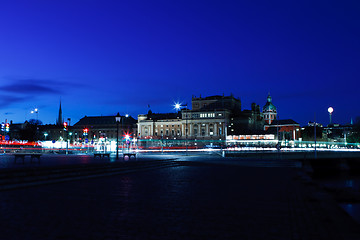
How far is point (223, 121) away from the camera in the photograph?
15812 cm

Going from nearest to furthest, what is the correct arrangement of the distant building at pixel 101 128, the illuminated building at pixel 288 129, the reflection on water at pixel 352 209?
the reflection on water at pixel 352 209 < the illuminated building at pixel 288 129 < the distant building at pixel 101 128

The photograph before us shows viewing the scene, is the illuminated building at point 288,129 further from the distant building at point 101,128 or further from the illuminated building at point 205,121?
the distant building at point 101,128

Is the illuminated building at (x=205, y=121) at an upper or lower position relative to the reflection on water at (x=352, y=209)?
upper

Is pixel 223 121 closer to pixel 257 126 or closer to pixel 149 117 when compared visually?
pixel 257 126

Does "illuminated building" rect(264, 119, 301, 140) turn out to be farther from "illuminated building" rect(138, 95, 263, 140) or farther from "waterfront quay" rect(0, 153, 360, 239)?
"waterfront quay" rect(0, 153, 360, 239)

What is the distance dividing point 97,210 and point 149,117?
167138 millimetres

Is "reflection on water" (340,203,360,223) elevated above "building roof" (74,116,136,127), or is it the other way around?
"building roof" (74,116,136,127)

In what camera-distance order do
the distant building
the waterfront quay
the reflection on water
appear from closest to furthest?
the waterfront quay → the reflection on water → the distant building

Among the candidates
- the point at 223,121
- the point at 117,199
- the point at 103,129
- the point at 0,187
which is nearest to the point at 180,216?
the point at 117,199

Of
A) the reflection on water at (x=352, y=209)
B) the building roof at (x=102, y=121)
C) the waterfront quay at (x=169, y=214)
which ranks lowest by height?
the reflection on water at (x=352, y=209)

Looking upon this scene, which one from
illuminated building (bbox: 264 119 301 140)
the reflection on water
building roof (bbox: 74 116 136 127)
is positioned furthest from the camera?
building roof (bbox: 74 116 136 127)

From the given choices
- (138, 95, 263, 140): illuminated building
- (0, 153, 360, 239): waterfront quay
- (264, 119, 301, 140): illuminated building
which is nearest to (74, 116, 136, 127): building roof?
(138, 95, 263, 140): illuminated building

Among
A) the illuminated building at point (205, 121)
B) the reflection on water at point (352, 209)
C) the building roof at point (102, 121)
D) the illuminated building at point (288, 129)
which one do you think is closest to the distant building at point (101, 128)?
the building roof at point (102, 121)

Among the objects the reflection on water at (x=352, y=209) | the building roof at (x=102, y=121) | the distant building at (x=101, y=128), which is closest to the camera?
the reflection on water at (x=352, y=209)
